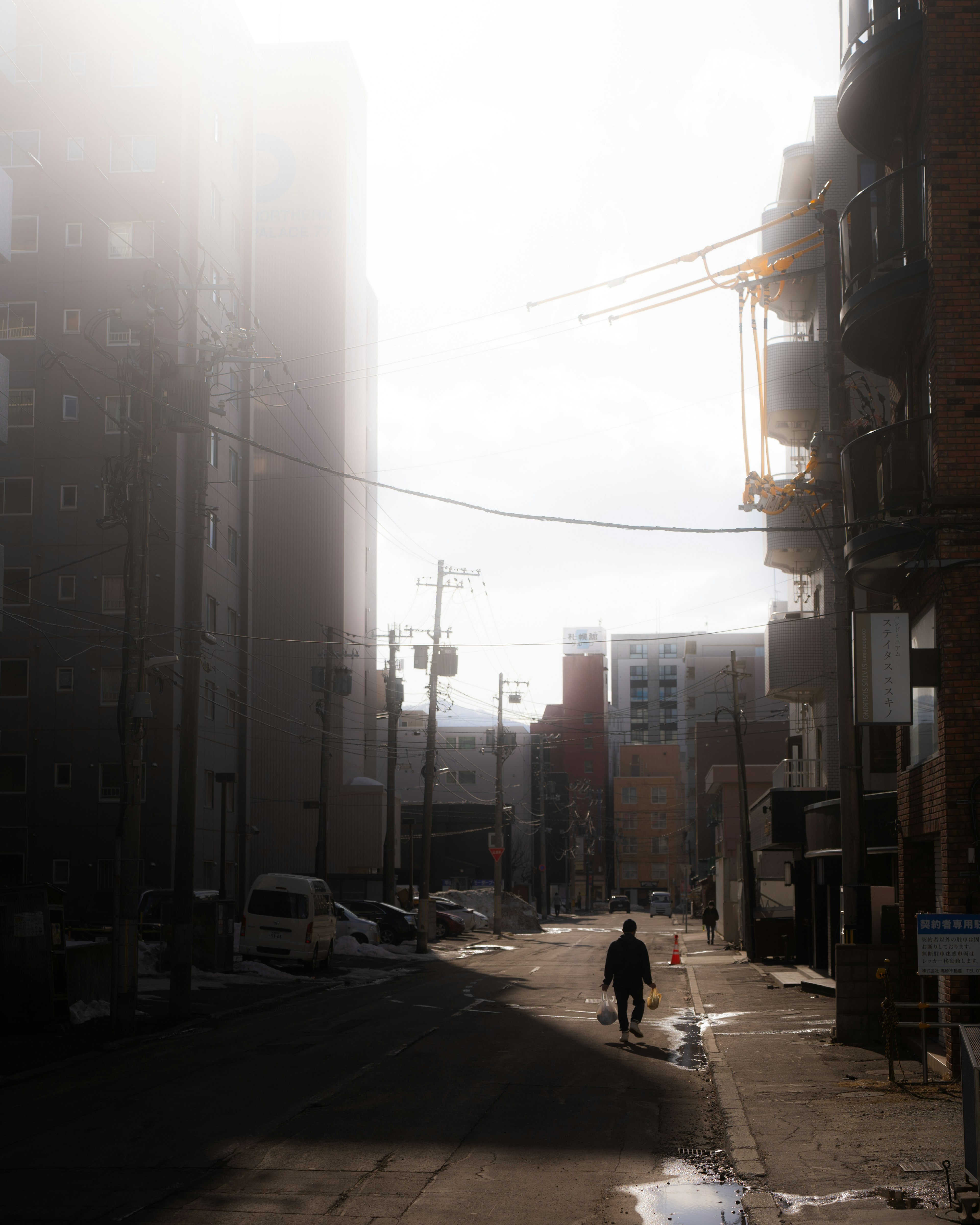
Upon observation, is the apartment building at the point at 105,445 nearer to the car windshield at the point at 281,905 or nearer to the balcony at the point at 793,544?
the car windshield at the point at 281,905

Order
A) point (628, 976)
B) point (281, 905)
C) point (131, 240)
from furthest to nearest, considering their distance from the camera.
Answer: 1. point (131, 240)
2. point (281, 905)
3. point (628, 976)

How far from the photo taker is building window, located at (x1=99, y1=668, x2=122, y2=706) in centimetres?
4419

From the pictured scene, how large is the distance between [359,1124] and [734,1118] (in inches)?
136

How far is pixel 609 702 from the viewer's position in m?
160

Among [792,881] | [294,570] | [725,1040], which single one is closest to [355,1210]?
[725,1040]

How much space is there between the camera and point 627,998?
18.4m

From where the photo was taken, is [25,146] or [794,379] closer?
[794,379]

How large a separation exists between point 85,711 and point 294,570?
22.9m

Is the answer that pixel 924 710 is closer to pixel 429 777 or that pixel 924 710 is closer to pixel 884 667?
pixel 884 667

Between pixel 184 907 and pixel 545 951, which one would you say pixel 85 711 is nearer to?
pixel 545 951

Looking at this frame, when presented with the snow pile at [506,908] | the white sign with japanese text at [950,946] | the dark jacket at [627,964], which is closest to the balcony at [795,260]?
the dark jacket at [627,964]

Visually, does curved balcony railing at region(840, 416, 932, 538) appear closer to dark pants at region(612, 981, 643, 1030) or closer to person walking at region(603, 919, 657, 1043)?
person walking at region(603, 919, 657, 1043)

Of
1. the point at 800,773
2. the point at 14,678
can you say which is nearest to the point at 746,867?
the point at 800,773

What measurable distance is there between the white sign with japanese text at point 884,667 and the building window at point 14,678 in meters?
35.1
